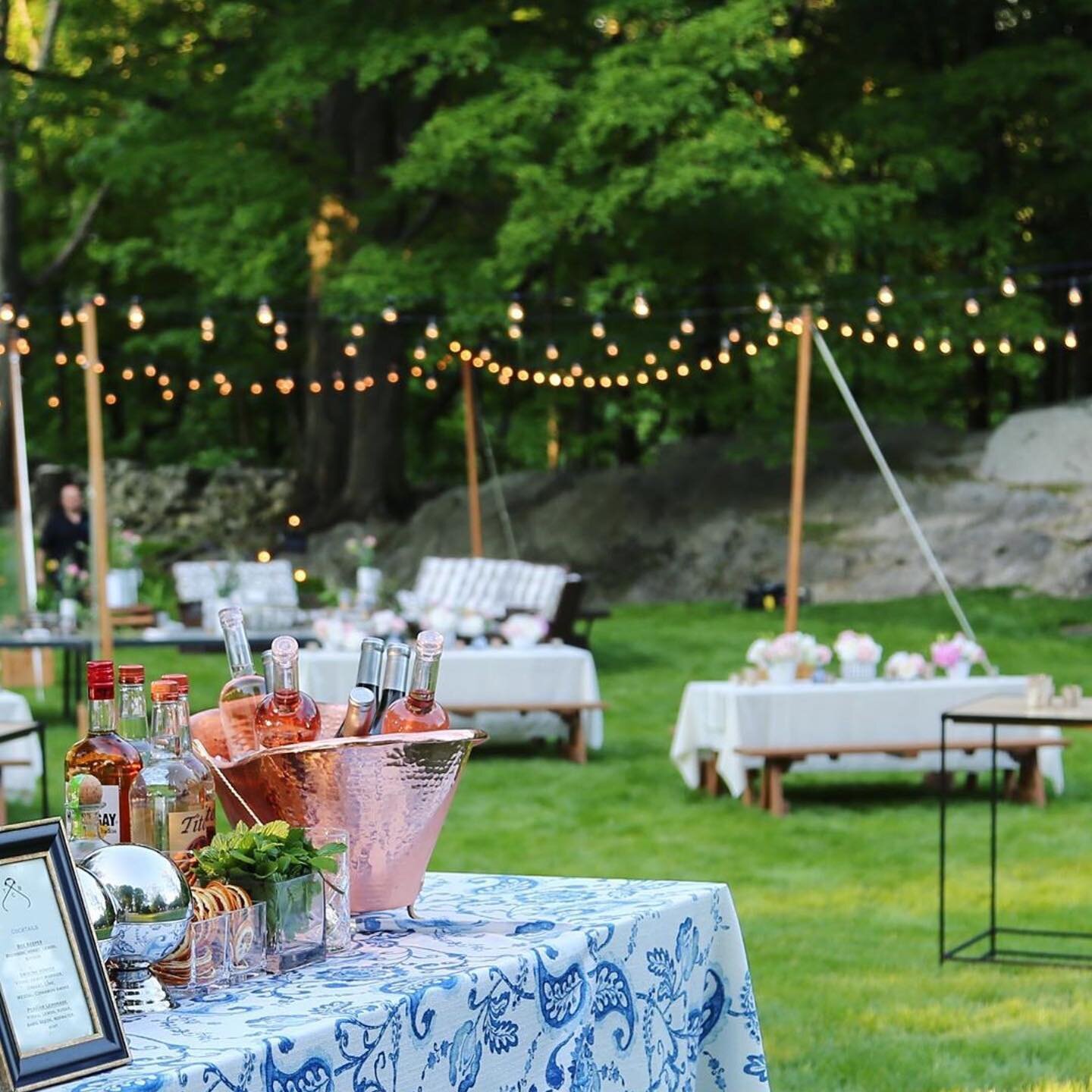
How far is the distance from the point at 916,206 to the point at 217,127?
830 cm

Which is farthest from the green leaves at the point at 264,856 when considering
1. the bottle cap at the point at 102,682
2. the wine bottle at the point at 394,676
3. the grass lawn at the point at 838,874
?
the grass lawn at the point at 838,874

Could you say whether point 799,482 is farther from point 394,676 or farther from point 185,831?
point 185,831

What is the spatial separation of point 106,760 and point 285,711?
277 millimetres

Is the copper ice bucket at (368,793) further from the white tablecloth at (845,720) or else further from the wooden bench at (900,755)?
the white tablecloth at (845,720)

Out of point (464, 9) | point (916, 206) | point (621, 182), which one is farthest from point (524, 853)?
point (916, 206)

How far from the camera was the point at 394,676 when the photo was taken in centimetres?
254

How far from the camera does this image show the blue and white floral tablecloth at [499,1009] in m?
1.94

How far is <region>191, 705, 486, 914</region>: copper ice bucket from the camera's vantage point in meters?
2.34

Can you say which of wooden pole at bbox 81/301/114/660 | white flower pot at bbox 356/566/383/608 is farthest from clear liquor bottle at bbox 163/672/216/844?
white flower pot at bbox 356/566/383/608

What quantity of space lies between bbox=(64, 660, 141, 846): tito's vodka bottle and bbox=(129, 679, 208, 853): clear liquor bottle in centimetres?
1

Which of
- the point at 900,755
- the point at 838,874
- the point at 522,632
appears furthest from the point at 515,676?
the point at 838,874

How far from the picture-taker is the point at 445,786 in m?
2.43

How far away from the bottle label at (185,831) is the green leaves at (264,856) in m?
0.05

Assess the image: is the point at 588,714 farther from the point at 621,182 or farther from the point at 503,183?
the point at 503,183
